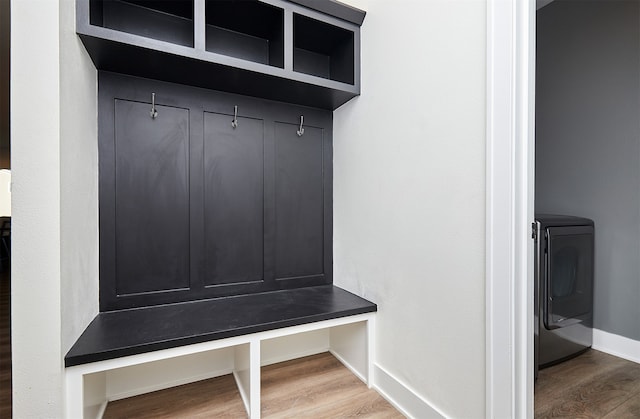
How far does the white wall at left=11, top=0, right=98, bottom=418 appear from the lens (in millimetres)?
1003

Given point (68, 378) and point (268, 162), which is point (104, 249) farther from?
point (268, 162)

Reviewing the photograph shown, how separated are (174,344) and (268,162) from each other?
1.16m

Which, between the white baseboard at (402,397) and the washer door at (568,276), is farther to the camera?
the washer door at (568,276)

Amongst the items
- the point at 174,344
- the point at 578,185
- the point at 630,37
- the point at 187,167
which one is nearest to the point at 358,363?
the point at 174,344

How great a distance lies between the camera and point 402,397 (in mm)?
1544

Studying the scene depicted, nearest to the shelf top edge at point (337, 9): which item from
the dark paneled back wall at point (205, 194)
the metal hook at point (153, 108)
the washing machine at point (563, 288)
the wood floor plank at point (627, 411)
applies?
the dark paneled back wall at point (205, 194)

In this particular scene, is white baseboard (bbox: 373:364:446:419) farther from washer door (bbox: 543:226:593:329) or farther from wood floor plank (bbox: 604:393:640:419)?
washer door (bbox: 543:226:593:329)

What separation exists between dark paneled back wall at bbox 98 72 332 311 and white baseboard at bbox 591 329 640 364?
1.96 m

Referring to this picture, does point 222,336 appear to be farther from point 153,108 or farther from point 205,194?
point 153,108

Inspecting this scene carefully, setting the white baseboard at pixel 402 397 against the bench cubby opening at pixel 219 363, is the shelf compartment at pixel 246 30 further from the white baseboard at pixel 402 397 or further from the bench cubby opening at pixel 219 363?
the white baseboard at pixel 402 397

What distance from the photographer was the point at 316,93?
6.16 ft

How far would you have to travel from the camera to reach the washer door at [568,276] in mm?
1918

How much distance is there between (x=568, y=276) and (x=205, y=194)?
2.44 m

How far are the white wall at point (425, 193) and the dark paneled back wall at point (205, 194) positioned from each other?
36 cm
